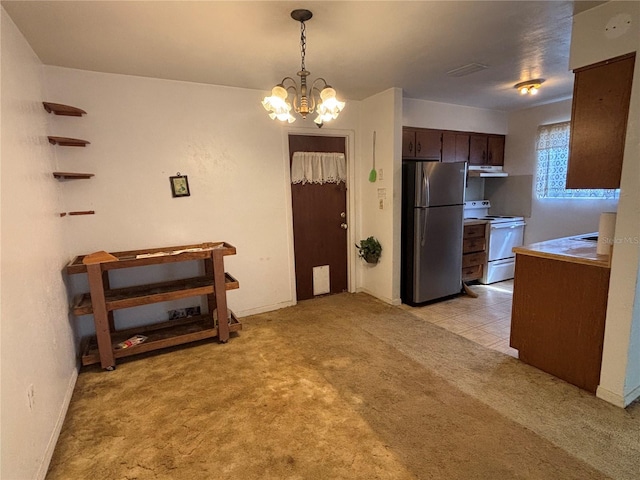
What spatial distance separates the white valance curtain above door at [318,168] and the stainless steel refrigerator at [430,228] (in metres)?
0.77

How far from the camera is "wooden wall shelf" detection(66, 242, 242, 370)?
2502mm

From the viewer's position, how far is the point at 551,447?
5.57ft

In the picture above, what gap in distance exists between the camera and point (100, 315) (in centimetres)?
250

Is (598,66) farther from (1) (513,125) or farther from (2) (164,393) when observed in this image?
(2) (164,393)

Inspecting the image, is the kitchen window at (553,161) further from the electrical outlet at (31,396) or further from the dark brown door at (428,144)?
the electrical outlet at (31,396)

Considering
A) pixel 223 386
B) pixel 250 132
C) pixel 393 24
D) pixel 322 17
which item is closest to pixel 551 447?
pixel 223 386

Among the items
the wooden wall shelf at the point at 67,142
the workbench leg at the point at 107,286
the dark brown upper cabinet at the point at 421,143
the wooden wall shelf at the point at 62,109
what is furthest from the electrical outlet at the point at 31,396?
the dark brown upper cabinet at the point at 421,143

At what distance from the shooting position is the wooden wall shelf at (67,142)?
2488 millimetres

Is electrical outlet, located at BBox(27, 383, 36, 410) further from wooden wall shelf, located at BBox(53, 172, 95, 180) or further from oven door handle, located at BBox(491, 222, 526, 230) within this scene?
oven door handle, located at BBox(491, 222, 526, 230)

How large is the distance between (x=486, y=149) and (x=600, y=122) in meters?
2.83

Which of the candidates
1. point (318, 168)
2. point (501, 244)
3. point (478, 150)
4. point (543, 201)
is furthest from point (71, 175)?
point (543, 201)

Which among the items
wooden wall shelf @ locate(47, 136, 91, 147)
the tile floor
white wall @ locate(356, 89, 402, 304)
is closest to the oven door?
the tile floor

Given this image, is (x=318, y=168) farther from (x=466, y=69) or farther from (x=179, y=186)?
(x=466, y=69)

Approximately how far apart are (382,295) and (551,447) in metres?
2.34
